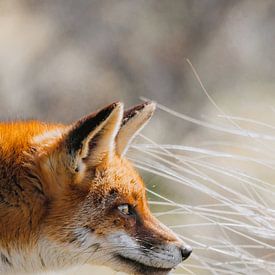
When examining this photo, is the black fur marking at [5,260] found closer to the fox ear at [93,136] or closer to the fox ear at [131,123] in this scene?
the fox ear at [93,136]

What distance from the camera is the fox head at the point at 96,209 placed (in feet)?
11.1

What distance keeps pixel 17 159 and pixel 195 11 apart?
656 cm

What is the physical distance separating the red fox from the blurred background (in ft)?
16.4

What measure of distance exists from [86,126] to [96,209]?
302mm

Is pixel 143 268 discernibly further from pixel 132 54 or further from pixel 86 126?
pixel 132 54

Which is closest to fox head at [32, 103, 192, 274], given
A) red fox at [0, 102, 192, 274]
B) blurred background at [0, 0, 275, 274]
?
red fox at [0, 102, 192, 274]

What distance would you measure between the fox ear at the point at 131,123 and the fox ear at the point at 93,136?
0.22m

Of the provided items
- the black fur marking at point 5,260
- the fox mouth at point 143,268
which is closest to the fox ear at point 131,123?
the fox mouth at point 143,268

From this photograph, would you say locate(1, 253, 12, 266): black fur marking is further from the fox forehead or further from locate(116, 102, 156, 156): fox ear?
locate(116, 102, 156, 156): fox ear

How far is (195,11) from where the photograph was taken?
9.80 metres

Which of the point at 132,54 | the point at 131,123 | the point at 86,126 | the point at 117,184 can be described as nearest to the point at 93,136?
the point at 86,126

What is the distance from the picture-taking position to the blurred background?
891cm

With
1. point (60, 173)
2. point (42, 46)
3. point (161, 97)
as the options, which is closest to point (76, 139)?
point (60, 173)

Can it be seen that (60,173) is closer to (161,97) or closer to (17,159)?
(17,159)
